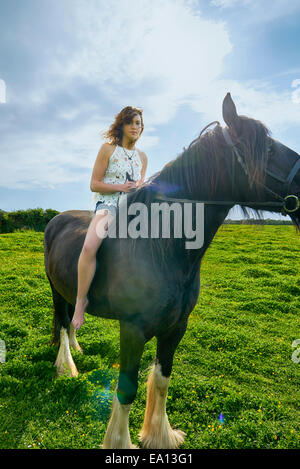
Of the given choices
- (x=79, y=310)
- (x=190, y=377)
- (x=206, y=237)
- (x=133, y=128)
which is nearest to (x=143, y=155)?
(x=133, y=128)

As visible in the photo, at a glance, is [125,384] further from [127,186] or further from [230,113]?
[230,113]

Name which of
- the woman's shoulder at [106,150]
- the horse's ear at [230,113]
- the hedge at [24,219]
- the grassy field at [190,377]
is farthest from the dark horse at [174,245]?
the hedge at [24,219]

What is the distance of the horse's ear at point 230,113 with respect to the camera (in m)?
2.06

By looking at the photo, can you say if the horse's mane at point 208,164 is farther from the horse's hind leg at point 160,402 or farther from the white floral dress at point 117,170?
the horse's hind leg at point 160,402

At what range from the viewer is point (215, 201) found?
2.28 m

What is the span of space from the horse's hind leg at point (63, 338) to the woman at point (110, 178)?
1.59 m

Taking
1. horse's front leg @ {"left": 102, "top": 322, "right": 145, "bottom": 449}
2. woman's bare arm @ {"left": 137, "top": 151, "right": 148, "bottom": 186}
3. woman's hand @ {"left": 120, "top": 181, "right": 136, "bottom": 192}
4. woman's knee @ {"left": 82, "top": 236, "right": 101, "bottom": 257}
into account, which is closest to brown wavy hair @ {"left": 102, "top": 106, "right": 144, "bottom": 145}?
woman's bare arm @ {"left": 137, "top": 151, "right": 148, "bottom": 186}

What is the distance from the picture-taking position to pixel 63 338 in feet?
14.2

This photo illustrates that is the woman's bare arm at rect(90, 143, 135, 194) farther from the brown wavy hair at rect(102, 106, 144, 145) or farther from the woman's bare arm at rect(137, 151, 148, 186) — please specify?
the woman's bare arm at rect(137, 151, 148, 186)

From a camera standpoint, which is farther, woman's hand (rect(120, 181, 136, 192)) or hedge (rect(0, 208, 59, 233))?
hedge (rect(0, 208, 59, 233))

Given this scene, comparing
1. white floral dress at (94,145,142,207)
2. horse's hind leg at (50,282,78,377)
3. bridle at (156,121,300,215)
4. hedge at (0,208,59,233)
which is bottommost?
horse's hind leg at (50,282,78,377)

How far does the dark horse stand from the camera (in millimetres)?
2146

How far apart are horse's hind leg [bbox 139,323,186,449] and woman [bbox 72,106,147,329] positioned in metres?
0.93

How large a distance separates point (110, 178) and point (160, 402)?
95.6 inches
